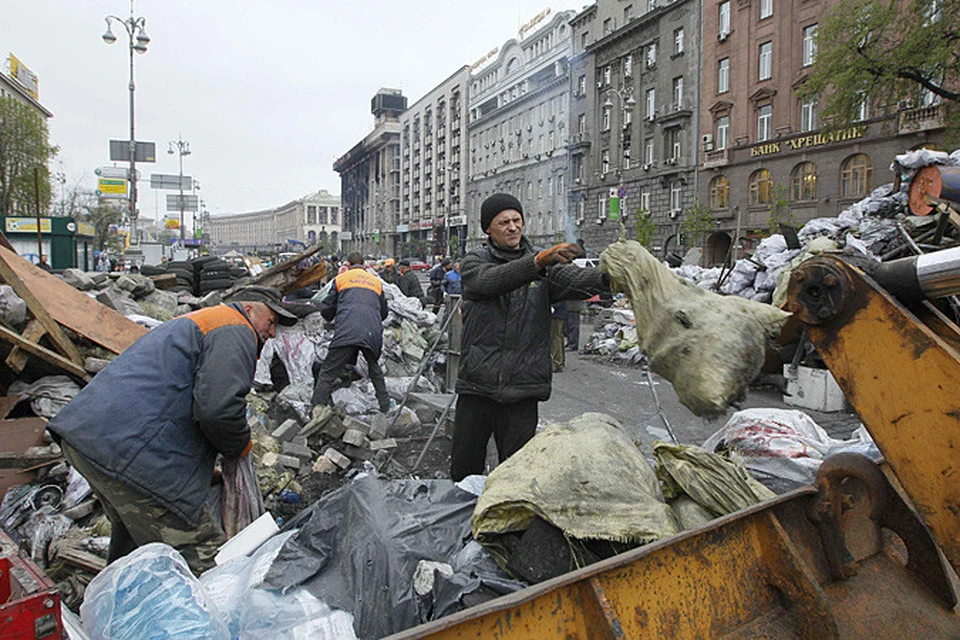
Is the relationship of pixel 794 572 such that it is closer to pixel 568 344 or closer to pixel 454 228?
pixel 568 344

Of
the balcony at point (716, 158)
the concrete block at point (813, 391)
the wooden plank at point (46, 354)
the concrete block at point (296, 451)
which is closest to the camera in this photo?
the wooden plank at point (46, 354)

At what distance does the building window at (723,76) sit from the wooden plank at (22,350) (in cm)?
3353

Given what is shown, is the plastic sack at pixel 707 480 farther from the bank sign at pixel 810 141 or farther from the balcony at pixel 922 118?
the balcony at pixel 922 118

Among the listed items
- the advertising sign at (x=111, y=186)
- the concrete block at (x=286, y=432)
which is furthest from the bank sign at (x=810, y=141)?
the advertising sign at (x=111, y=186)

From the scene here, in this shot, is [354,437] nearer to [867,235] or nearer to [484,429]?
[484,429]

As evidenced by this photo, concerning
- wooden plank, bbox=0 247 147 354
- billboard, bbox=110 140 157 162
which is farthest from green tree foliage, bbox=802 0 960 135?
billboard, bbox=110 140 157 162

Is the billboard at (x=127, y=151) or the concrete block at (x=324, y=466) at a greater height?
the billboard at (x=127, y=151)

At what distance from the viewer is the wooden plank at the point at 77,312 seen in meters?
5.09

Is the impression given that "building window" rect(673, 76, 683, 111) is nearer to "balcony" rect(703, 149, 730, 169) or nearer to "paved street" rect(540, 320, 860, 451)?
"balcony" rect(703, 149, 730, 169)

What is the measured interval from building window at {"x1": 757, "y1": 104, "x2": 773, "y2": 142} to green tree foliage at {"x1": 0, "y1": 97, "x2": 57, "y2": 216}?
126 ft

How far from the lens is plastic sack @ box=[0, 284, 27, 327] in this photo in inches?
179

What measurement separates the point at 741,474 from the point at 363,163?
106182 millimetres

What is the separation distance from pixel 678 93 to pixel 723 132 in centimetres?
465

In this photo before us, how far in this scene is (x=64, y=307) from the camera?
5211 mm
